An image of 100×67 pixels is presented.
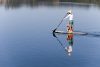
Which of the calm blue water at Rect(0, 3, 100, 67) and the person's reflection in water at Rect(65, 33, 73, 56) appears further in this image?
the person's reflection in water at Rect(65, 33, 73, 56)

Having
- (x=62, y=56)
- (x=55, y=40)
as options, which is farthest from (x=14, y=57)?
(x=55, y=40)

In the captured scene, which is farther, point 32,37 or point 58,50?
point 32,37

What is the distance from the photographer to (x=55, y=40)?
32.1 m

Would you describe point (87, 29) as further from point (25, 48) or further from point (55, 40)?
point (25, 48)

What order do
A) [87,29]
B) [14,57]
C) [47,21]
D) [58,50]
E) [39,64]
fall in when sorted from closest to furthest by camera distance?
[39,64], [14,57], [58,50], [87,29], [47,21]

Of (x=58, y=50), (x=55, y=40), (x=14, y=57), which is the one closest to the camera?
(x=14, y=57)

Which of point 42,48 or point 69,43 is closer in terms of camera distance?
point 42,48

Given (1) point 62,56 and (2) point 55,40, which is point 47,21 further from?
(1) point 62,56

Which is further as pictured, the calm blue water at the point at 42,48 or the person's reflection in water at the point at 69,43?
the person's reflection in water at the point at 69,43

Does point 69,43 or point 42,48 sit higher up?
point 42,48

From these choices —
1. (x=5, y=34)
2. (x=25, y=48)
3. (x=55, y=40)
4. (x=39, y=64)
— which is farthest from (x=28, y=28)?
(x=39, y=64)

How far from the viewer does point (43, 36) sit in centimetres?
3375

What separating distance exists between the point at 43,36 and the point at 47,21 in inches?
509

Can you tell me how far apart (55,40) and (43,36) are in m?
1.94
